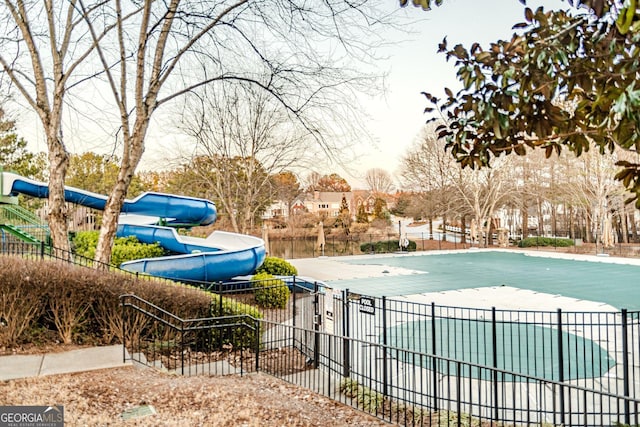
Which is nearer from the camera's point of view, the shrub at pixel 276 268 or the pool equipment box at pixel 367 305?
the pool equipment box at pixel 367 305

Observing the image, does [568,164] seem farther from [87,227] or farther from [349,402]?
[87,227]

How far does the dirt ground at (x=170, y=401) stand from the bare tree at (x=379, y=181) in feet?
154

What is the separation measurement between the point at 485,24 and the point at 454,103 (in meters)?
5.31

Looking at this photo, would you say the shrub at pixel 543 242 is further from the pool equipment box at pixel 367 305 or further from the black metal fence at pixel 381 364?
the pool equipment box at pixel 367 305

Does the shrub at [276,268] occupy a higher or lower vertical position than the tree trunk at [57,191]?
lower

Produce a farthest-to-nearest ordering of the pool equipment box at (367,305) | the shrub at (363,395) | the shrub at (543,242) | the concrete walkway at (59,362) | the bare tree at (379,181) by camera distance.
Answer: the bare tree at (379,181) < the shrub at (543,242) < the pool equipment box at (367,305) < the shrub at (363,395) < the concrete walkway at (59,362)

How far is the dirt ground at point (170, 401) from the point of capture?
14.1ft

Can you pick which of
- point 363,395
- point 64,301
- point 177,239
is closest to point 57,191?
point 64,301

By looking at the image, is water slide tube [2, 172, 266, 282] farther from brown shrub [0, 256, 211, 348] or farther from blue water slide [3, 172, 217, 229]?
brown shrub [0, 256, 211, 348]

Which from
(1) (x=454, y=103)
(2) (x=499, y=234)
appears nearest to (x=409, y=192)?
(2) (x=499, y=234)

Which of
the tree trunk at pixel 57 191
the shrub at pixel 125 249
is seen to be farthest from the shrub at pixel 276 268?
the tree trunk at pixel 57 191

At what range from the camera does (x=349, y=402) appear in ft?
19.3

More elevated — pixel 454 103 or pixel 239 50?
pixel 239 50

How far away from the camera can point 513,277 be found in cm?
1928
